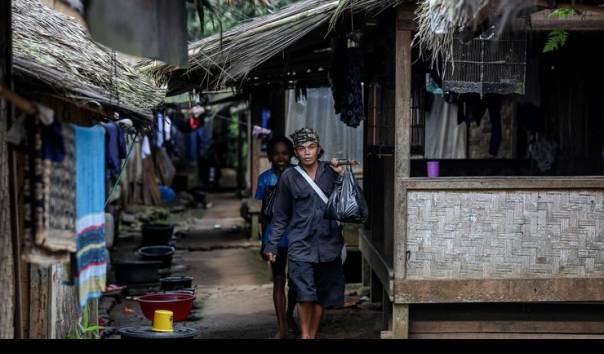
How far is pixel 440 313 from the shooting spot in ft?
29.4

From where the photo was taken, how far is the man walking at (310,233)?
8.73m

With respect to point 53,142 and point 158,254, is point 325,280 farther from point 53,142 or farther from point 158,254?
point 158,254

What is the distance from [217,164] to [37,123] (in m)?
26.2

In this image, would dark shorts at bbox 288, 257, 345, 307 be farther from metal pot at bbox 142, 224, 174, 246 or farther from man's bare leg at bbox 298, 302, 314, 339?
metal pot at bbox 142, 224, 174, 246

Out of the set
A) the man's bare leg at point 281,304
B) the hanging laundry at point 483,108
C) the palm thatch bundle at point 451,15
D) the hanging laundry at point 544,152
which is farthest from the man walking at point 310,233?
the hanging laundry at point 544,152

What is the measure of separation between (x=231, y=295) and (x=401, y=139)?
4999 millimetres

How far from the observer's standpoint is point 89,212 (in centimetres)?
560

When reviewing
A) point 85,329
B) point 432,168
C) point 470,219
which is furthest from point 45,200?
point 432,168

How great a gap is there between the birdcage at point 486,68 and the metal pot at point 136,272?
5.63m

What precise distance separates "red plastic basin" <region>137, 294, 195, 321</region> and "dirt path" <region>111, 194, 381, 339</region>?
1.22 feet

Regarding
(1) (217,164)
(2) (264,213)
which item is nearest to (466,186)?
(2) (264,213)

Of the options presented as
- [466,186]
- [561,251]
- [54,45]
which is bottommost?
[561,251]

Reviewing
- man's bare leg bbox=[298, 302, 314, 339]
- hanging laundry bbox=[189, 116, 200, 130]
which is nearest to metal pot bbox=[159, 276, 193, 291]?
man's bare leg bbox=[298, 302, 314, 339]
